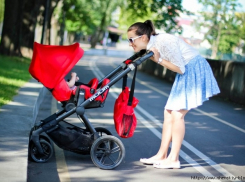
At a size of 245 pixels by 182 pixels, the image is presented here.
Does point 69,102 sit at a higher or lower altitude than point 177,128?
higher

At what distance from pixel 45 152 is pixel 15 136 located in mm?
563

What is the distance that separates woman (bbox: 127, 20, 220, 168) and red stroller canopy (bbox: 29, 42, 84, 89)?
739 millimetres

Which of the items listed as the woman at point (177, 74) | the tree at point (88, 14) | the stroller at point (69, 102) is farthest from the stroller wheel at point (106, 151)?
the tree at point (88, 14)

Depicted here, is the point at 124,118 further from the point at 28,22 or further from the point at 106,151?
the point at 28,22

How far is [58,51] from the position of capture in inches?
271

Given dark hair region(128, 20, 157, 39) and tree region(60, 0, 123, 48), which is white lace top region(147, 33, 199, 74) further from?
tree region(60, 0, 123, 48)

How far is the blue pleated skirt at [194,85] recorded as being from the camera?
6.87 m

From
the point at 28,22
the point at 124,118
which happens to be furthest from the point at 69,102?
the point at 28,22

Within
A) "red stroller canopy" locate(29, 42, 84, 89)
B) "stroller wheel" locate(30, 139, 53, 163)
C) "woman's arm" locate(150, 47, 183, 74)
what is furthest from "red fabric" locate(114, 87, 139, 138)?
"stroller wheel" locate(30, 139, 53, 163)

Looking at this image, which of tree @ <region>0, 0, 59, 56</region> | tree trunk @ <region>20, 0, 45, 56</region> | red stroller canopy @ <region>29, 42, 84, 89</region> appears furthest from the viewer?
tree trunk @ <region>20, 0, 45, 56</region>

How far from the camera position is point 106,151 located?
22.6 ft

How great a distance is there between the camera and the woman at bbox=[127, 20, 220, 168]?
6.65 metres

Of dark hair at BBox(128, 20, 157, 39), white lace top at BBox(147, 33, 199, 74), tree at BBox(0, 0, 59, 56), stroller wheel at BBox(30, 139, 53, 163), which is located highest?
dark hair at BBox(128, 20, 157, 39)

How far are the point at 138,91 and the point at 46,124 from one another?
12352 mm
